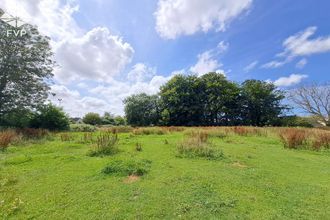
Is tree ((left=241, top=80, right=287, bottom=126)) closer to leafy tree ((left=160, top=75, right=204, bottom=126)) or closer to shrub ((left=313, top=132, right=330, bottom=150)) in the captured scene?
leafy tree ((left=160, top=75, right=204, bottom=126))

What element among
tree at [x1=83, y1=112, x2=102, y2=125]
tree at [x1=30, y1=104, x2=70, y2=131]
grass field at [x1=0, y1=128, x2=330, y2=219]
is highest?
tree at [x1=83, y1=112, x2=102, y2=125]

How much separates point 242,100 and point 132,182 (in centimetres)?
3971

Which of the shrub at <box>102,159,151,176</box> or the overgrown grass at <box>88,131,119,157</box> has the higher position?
the overgrown grass at <box>88,131,119,157</box>

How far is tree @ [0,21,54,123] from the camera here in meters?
22.6

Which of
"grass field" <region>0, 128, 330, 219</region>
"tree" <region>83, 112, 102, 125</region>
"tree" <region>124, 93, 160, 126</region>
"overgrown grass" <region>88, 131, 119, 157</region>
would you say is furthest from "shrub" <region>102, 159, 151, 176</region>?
"tree" <region>83, 112, 102, 125</region>

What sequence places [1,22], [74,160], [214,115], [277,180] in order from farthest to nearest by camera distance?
[214,115] → [1,22] → [74,160] → [277,180]

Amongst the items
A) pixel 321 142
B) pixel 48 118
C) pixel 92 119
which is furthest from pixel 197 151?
pixel 92 119

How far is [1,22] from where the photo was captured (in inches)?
881

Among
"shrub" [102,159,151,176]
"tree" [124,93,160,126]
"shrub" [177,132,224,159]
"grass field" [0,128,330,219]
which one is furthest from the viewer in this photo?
"tree" [124,93,160,126]

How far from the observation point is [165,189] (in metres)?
5.48

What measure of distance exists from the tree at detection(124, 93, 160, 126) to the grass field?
119 feet

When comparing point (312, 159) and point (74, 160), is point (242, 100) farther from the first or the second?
point (74, 160)

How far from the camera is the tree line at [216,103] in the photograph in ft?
136

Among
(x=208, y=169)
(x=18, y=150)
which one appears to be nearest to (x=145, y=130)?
(x=18, y=150)
